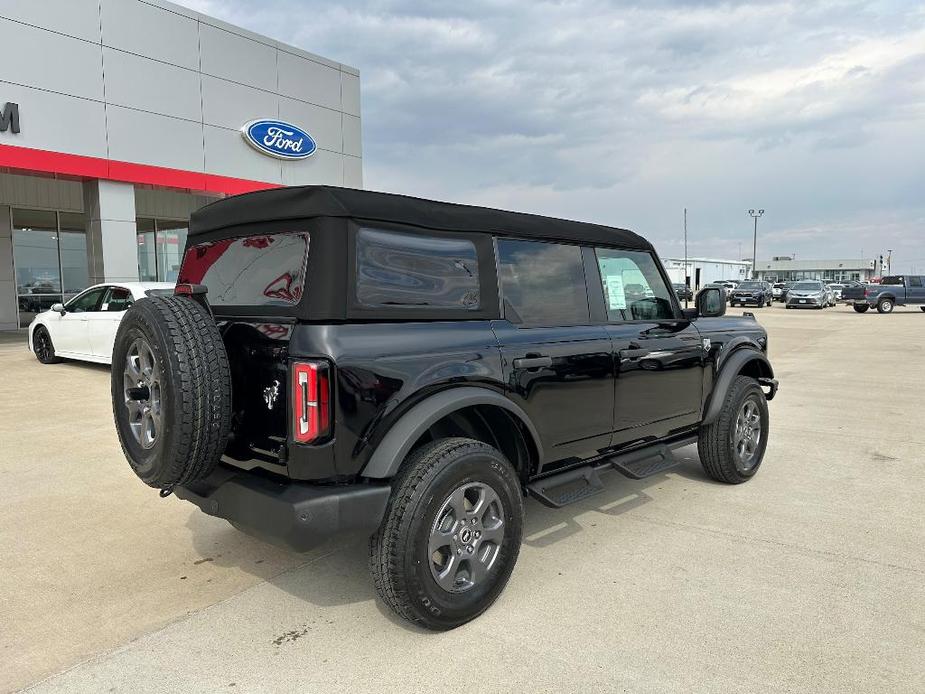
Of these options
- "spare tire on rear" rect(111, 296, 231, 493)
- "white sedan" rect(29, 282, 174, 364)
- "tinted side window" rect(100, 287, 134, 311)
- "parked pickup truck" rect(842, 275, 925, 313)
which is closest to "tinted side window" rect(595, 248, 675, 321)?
"spare tire on rear" rect(111, 296, 231, 493)

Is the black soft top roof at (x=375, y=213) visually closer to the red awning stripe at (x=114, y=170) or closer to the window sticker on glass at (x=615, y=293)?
the window sticker on glass at (x=615, y=293)

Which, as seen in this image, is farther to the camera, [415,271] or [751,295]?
[751,295]

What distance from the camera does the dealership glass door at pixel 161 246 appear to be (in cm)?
2009

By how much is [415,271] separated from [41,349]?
10847 mm

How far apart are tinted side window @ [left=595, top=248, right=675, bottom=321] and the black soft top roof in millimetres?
218

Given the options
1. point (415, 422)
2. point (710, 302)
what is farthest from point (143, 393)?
point (710, 302)

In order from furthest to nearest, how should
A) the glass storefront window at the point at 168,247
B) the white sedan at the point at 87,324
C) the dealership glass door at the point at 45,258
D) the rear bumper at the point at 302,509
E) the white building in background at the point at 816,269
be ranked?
1. the white building in background at the point at 816,269
2. the glass storefront window at the point at 168,247
3. the dealership glass door at the point at 45,258
4. the white sedan at the point at 87,324
5. the rear bumper at the point at 302,509

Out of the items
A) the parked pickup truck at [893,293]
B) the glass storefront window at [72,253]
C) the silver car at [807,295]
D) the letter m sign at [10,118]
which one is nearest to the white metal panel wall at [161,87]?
the letter m sign at [10,118]

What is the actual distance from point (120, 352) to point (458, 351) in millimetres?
1572

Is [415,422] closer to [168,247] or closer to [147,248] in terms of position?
[168,247]

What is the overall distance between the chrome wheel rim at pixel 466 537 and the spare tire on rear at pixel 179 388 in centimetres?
100

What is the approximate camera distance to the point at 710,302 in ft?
15.1

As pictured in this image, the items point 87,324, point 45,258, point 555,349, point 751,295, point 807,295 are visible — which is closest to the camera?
point 555,349

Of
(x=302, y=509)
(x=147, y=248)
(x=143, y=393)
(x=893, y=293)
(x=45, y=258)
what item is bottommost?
(x=302, y=509)
